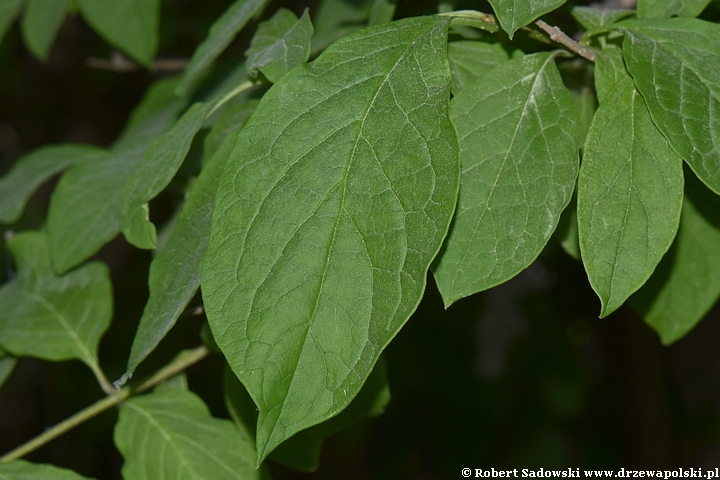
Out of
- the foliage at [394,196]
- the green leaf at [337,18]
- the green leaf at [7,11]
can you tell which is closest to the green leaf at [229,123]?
the foliage at [394,196]

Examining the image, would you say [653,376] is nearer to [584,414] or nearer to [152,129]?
[584,414]

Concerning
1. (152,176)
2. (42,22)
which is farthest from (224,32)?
(42,22)

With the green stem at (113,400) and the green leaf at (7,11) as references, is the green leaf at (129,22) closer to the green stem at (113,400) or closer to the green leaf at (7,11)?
the green leaf at (7,11)

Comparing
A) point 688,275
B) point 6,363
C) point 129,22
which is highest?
point 129,22

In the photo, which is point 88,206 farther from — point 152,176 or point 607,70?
point 607,70

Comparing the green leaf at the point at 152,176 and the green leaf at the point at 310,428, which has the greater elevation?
the green leaf at the point at 152,176
